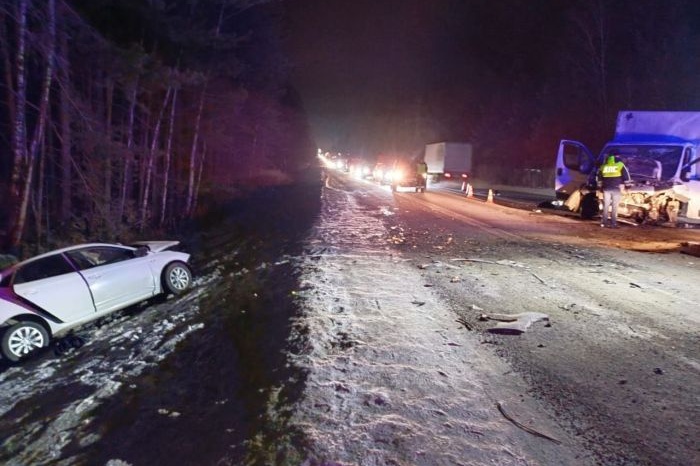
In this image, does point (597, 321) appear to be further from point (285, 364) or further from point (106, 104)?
point (106, 104)

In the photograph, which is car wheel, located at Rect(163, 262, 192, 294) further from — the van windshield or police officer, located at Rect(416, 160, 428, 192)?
police officer, located at Rect(416, 160, 428, 192)

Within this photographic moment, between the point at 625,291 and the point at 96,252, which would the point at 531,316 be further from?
the point at 96,252

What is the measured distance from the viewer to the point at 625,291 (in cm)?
755

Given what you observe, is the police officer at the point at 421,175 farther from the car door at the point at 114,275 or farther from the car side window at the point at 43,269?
the car side window at the point at 43,269

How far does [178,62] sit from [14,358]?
14.0 m

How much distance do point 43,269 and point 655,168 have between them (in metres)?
15.7

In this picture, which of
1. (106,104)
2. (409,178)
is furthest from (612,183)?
(106,104)

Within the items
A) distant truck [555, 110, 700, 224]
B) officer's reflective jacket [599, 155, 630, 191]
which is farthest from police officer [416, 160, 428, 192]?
officer's reflective jacket [599, 155, 630, 191]

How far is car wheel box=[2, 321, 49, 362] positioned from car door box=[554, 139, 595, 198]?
15.7 metres

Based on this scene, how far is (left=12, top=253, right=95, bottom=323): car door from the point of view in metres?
6.93

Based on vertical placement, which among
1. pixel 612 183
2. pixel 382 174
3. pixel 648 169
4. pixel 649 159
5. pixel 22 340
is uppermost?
pixel 649 159

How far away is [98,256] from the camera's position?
823cm

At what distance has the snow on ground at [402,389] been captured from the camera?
3590 mm

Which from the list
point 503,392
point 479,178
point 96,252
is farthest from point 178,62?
point 479,178
